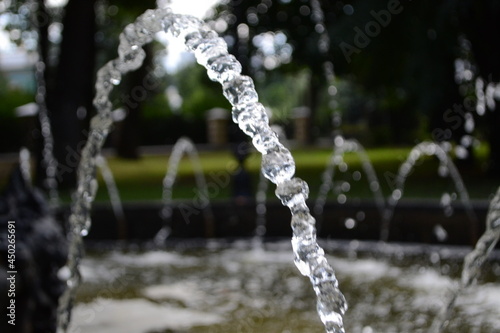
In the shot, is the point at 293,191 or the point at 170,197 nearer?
the point at 293,191

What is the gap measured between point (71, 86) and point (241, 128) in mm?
11411

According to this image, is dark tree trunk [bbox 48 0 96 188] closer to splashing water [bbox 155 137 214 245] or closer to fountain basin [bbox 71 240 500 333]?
splashing water [bbox 155 137 214 245]

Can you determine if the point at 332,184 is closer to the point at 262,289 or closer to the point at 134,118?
the point at 262,289

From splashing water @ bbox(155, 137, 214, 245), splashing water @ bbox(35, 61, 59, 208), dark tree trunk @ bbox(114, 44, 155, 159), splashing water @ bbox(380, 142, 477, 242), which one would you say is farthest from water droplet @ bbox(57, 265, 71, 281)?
dark tree trunk @ bbox(114, 44, 155, 159)

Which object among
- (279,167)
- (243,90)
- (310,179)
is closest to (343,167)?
(310,179)

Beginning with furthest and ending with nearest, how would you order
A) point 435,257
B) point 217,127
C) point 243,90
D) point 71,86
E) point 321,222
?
point 217,127 → point 71,86 → point 321,222 → point 435,257 → point 243,90

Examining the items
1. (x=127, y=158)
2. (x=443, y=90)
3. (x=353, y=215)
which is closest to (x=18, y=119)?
(x=127, y=158)

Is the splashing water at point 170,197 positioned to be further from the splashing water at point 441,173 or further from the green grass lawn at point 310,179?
the splashing water at point 441,173

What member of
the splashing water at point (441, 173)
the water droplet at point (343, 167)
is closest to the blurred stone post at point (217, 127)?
the splashing water at point (441, 173)

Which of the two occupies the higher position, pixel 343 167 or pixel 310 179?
pixel 310 179

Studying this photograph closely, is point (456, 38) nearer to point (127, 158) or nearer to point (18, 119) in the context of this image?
point (127, 158)

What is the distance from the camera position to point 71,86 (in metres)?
14.0

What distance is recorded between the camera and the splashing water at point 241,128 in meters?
2.68

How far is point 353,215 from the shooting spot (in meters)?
7.25
